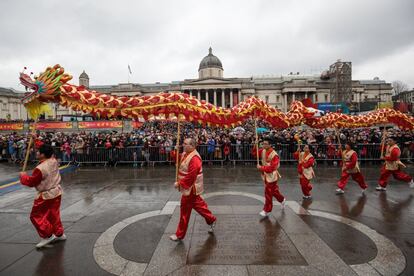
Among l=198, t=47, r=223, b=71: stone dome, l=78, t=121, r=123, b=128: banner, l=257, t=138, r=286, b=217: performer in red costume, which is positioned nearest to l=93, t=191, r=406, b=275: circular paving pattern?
Answer: l=257, t=138, r=286, b=217: performer in red costume

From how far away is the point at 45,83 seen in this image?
14.7ft

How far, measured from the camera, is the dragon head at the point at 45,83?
4.41 meters

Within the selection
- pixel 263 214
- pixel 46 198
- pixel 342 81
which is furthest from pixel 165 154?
pixel 342 81

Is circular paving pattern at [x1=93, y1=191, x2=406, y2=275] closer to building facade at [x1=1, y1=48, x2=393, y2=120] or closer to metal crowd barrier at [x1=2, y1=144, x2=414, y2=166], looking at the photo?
Result: metal crowd barrier at [x1=2, y1=144, x2=414, y2=166]

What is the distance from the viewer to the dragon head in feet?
14.5

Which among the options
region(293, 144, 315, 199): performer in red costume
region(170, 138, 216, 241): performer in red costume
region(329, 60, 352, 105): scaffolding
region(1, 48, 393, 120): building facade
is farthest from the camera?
region(1, 48, 393, 120): building facade

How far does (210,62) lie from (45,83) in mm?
82443

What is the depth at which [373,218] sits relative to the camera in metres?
5.52

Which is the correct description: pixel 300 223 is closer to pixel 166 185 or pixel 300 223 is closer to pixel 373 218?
pixel 373 218

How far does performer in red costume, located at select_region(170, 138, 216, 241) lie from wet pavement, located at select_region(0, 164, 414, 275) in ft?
1.03

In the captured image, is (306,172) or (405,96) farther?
(405,96)

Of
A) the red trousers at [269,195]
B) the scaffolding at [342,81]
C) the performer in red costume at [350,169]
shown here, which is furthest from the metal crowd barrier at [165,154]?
the scaffolding at [342,81]

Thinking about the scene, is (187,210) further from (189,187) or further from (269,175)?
(269,175)

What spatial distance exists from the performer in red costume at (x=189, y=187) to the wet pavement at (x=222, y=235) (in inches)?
12.4
